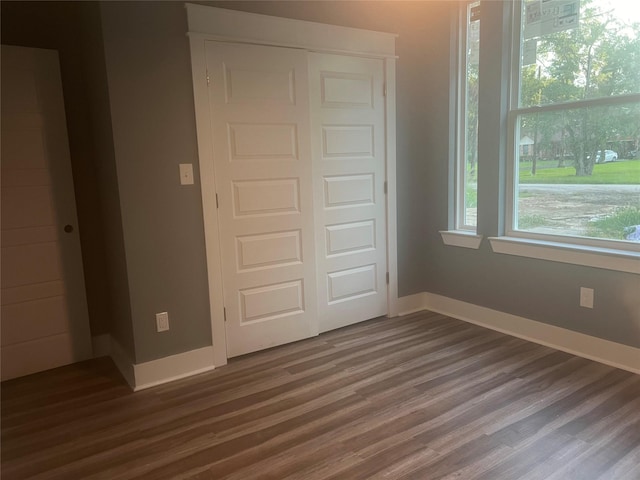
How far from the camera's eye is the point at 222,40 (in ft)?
8.99

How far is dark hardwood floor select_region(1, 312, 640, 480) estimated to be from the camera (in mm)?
1928

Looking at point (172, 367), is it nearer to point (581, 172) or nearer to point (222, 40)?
point (222, 40)

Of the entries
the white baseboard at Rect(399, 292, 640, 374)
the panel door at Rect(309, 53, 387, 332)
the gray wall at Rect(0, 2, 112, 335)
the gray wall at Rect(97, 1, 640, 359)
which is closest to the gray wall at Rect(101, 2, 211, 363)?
the gray wall at Rect(97, 1, 640, 359)

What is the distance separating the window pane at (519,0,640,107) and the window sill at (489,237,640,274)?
2.92 ft

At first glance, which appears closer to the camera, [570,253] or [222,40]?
[222,40]

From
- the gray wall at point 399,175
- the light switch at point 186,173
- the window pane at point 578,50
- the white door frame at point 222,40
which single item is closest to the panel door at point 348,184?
the white door frame at point 222,40

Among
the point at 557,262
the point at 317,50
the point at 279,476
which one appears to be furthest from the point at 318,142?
the point at 279,476

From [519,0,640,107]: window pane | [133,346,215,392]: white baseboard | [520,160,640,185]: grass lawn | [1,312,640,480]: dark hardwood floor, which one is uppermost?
[519,0,640,107]: window pane

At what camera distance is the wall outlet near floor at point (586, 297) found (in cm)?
280

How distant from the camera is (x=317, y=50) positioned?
3100 mm

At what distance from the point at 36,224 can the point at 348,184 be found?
2.04m

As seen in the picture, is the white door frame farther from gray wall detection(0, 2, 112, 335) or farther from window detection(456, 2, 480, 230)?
gray wall detection(0, 2, 112, 335)

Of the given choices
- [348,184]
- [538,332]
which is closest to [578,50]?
[348,184]

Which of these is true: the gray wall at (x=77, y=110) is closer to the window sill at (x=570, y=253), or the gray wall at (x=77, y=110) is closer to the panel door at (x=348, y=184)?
the panel door at (x=348, y=184)
